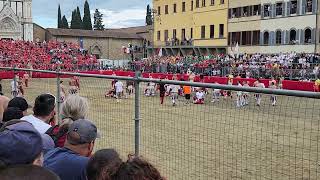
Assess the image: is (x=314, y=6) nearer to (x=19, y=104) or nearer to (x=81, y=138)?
(x=19, y=104)

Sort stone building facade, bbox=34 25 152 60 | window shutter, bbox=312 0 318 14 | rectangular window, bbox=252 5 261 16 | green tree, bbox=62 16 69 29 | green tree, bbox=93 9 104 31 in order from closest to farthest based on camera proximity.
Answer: window shutter, bbox=312 0 318 14 → rectangular window, bbox=252 5 261 16 → stone building facade, bbox=34 25 152 60 → green tree, bbox=62 16 69 29 → green tree, bbox=93 9 104 31

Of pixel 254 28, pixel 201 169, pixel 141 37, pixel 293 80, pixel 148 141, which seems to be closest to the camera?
pixel 201 169

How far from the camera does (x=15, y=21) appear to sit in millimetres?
72688

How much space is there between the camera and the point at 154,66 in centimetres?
4894

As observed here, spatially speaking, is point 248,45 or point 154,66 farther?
point 248,45

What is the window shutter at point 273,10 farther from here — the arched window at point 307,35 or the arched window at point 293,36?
the arched window at point 307,35

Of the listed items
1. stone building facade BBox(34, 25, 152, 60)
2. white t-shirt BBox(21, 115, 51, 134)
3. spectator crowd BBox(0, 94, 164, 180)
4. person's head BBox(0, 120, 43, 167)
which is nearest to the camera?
spectator crowd BBox(0, 94, 164, 180)

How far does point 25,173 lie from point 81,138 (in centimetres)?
169

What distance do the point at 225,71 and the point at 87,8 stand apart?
67.0m

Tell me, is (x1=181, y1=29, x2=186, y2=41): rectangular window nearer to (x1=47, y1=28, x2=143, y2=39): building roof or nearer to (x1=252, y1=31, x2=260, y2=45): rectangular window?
(x1=47, y1=28, x2=143, y2=39): building roof

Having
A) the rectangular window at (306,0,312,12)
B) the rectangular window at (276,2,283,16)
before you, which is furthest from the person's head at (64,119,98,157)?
the rectangular window at (276,2,283,16)

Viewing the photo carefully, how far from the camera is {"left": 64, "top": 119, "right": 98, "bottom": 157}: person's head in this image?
375 centimetres

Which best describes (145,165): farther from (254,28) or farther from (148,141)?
Answer: (254,28)

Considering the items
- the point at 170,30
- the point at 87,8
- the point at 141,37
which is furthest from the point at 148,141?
the point at 87,8
